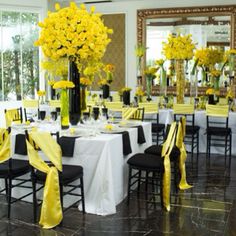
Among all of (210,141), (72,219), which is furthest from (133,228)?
(210,141)

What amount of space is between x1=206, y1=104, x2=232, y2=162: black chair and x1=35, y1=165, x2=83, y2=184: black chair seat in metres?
3.76

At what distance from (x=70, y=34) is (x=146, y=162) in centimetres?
168

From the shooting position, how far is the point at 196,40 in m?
9.56

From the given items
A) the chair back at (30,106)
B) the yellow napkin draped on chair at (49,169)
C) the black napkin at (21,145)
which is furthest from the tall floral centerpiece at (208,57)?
the yellow napkin draped on chair at (49,169)

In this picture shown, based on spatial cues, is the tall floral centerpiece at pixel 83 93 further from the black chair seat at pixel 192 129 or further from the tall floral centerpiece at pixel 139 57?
the tall floral centerpiece at pixel 139 57

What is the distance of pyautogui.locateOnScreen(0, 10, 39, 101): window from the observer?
32.9ft

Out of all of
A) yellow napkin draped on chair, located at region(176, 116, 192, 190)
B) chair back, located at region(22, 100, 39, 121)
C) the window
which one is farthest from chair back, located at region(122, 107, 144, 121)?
the window

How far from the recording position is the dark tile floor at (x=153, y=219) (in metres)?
4.14

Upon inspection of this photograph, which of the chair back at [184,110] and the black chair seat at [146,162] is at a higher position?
the chair back at [184,110]

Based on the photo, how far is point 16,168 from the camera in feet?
14.6

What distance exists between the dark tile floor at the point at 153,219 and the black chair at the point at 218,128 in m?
2.12

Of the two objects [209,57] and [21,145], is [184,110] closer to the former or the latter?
[209,57]

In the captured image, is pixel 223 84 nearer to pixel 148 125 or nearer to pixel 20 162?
pixel 148 125

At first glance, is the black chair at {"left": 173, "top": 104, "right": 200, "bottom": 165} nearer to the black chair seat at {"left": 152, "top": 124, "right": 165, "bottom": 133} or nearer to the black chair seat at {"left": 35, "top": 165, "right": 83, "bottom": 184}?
the black chair seat at {"left": 152, "top": 124, "right": 165, "bottom": 133}
